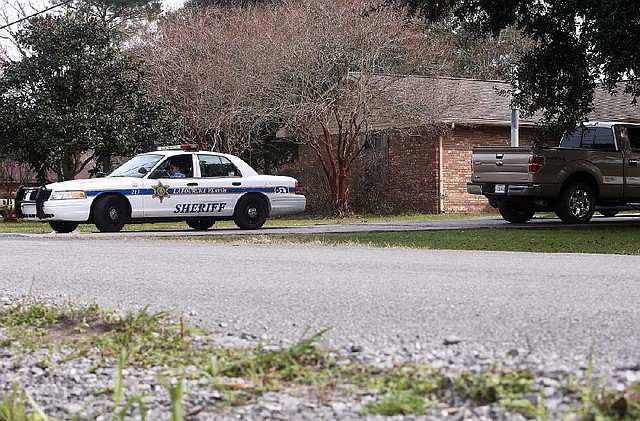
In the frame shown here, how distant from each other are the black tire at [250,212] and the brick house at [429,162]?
32.8 ft

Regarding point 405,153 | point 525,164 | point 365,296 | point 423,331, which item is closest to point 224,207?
point 525,164

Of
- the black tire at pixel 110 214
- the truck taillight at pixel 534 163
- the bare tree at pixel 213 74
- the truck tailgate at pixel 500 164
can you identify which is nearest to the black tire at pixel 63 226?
the black tire at pixel 110 214

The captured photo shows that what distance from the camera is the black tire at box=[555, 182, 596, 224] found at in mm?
21891

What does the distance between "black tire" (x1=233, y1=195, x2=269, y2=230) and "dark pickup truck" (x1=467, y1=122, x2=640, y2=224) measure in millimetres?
4306

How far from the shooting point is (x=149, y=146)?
3156cm

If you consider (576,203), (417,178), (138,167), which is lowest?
(576,203)

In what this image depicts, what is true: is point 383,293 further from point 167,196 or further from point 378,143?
point 378,143

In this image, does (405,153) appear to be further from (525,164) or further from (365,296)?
(365,296)

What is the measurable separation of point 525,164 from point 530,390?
1770 centimetres

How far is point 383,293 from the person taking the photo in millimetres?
7105

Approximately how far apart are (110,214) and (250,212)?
9.67ft

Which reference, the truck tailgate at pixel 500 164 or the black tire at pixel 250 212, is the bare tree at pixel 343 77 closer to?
the black tire at pixel 250 212

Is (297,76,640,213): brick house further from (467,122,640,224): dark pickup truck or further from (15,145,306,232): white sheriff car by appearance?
(15,145,306,232): white sheriff car

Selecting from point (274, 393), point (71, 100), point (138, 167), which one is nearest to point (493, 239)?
point (138, 167)
